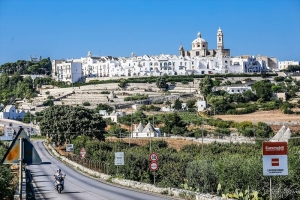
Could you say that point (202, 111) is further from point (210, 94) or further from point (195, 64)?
point (195, 64)

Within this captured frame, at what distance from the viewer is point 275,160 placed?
1520cm

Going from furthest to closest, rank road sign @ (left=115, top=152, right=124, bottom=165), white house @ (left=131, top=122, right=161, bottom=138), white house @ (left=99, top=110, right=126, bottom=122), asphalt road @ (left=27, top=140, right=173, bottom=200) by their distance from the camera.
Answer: white house @ (left=99, top=110, right=126, bottom=122)
white house @ (left=131, top=122, right=161, bottom=138)
road sign @ (left=115, top=152, right=124, bottom=165)
asphalt road @ (left=27, top=140, right=173, bottom=200)

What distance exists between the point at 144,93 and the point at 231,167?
96261mm

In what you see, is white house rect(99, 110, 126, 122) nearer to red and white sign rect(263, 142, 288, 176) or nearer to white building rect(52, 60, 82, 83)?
white building rect(52, 60, 82, 83)

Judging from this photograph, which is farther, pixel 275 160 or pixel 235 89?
pixel 235 89

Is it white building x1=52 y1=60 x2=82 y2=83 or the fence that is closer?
the fence

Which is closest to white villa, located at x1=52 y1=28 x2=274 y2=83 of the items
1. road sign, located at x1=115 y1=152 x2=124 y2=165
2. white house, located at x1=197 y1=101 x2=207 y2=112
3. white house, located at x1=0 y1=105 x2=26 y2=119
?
white house, located at x1=0 y1=105 x2=26 y2=119

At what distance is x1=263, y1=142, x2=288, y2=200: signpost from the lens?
15.1 m

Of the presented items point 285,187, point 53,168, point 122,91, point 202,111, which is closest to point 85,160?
point 53,168

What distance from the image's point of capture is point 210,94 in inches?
4446

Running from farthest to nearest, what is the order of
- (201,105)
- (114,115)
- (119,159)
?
(201,105) < (114,115) < (119,159)

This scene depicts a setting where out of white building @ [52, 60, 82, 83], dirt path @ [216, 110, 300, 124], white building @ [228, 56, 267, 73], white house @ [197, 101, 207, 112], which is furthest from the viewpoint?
white building @ [228, 56, 267, 73]

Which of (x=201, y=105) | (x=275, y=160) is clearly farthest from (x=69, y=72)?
(x=275, y=160)

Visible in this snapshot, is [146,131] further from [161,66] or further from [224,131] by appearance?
[161,66]
